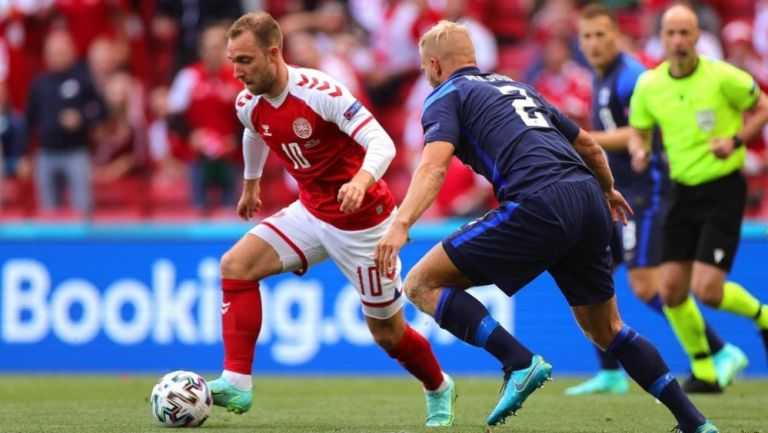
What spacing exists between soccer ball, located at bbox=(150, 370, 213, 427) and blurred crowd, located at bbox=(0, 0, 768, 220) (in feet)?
21.8

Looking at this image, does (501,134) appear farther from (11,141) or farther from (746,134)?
(11,141)

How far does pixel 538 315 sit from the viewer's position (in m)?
12.4

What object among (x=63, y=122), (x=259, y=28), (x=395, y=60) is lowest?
(x=63, y=122)

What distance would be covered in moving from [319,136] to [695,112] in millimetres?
3542

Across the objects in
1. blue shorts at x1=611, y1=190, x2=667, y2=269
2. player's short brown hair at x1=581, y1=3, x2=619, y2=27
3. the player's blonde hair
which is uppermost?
player's short brown hair at x1=581, y1=3, x2=619, y2=27

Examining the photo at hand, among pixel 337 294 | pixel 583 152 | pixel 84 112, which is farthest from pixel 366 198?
pixel 84 112

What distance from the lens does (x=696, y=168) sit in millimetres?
9781

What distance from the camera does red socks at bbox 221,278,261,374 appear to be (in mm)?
7352

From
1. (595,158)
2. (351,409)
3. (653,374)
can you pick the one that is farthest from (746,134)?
(653,374)

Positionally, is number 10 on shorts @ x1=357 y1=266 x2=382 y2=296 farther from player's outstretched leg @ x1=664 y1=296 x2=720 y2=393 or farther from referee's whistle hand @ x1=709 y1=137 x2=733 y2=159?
player's outstretched leg @ x1=664 y1=296 x2=720 y2=393

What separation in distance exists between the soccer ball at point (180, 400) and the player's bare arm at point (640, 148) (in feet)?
12.5

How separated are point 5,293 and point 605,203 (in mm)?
7829

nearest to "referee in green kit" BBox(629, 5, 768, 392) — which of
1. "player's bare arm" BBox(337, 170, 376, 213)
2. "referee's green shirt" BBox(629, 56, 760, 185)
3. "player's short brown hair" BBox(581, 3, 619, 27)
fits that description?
"referee's green shirt" BBox(629, 56, 760, 185)

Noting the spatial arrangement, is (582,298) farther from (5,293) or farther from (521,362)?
(5,293)
